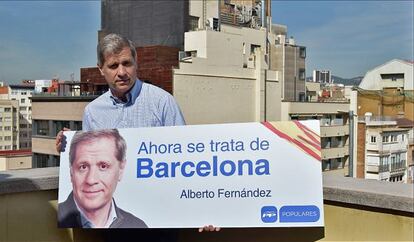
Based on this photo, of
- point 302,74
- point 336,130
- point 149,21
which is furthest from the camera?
point 302,74

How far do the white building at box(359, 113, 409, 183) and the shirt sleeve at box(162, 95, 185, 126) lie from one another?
42.4 m

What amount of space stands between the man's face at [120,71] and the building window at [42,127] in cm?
4309

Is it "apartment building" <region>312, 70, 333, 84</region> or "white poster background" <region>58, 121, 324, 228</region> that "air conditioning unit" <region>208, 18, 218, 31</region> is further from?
"white poster background" <region>58, 121, 324, 228</region>

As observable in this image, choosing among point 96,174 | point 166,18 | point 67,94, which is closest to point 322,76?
point 166,18

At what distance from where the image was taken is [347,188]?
3352mm

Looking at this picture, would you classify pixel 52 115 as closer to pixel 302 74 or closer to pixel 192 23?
pixel 192 23

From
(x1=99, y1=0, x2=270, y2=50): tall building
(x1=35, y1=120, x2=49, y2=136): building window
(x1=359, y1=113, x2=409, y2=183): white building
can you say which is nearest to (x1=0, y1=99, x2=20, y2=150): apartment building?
(x1=35, y1=120, x2=49, y2=136): building window

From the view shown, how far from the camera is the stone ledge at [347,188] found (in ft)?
10.2

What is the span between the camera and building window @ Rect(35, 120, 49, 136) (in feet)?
147

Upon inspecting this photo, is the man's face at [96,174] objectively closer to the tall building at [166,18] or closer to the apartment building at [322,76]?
the tall building at [166,18]

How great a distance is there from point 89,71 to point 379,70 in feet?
116

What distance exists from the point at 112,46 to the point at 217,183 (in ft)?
3.67

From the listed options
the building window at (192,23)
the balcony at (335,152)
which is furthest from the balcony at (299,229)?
the balcony at (335,152)

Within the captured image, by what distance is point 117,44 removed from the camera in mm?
3459
